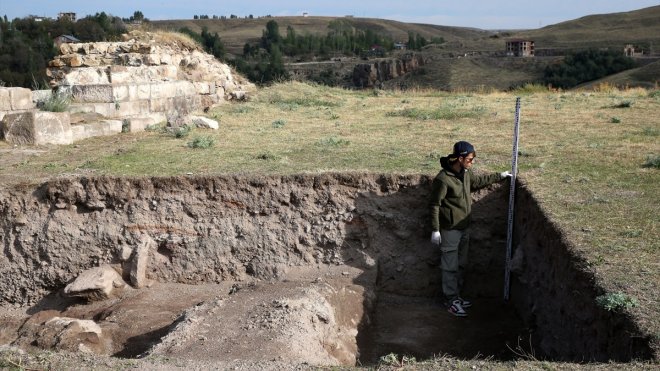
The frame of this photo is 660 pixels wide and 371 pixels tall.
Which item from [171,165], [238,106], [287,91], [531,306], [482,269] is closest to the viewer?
[531,306]

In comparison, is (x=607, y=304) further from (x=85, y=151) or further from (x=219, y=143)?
(x=85, y=151)

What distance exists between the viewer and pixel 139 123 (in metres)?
15.0

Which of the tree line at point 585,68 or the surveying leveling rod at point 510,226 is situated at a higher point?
the tree line at point 585,68

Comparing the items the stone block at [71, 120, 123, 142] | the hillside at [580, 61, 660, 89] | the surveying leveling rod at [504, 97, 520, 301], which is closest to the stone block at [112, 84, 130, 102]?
the stone block at [71, 120, 123, 142]

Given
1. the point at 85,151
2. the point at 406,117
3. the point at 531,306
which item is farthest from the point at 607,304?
the point at 406,117

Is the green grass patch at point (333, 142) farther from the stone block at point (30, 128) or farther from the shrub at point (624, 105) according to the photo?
the shrub at point (624, 105)

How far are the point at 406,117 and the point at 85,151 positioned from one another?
7447 millimetres

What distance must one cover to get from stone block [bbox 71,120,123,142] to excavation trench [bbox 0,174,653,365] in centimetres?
414

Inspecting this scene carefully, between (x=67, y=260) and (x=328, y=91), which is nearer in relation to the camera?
(x=67, y=260)

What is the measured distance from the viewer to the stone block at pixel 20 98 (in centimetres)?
1360

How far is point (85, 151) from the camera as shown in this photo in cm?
1218

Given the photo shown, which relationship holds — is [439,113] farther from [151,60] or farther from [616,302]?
[616,302]

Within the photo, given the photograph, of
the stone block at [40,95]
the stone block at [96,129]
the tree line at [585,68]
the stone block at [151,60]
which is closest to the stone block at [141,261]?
the stone block at [96,129]

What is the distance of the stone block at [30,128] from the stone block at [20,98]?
94 centimetres
